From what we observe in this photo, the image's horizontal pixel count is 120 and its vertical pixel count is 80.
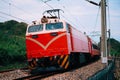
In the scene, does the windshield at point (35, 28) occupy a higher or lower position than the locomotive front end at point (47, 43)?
higher

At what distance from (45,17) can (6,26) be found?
42.6 meters

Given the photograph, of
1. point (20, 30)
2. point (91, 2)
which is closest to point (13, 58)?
point (91, 2)

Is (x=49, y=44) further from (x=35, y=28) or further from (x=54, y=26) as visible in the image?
(x=35, y=28)

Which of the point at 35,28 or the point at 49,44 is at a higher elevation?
the point at 35,28

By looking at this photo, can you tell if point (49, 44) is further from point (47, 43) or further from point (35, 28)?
point (35, 28)

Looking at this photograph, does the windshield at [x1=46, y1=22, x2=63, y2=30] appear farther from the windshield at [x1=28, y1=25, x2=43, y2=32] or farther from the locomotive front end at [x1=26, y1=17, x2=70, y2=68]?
the windshield at [x1=28, y1=25, x2=43, y2=32]

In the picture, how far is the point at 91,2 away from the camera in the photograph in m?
22.6

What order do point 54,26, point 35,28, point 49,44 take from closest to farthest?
1. point 49,44
2. point 54,26
3. point 35,28

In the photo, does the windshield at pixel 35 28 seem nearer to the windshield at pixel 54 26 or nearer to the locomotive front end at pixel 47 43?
the locomotive front end at pixel 47 43

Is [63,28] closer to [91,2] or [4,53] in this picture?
[91,2]

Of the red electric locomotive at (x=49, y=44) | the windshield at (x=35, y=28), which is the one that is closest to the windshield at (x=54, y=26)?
the red electric locomotive at (x=49, y=44)

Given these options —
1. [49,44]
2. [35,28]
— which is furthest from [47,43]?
[35,28]

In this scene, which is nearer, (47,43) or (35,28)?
(47,43)

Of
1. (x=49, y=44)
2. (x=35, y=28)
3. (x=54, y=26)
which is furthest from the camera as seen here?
(x=35, y=28)
